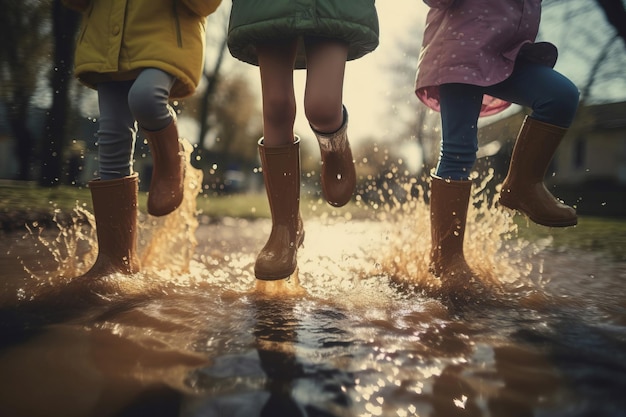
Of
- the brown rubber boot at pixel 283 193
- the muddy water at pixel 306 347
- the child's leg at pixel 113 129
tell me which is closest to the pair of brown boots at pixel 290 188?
the brown rubber boot at pixel 283 193

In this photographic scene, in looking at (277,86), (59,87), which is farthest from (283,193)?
(59,87)

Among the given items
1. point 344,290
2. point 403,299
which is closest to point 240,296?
point 344,290

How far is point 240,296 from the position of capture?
180 cm

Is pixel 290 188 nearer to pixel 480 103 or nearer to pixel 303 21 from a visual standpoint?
pixel 303 21

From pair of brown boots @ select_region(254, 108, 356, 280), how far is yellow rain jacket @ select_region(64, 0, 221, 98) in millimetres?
476

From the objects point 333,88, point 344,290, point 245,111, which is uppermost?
point 245,111

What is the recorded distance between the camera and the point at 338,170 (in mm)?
2072

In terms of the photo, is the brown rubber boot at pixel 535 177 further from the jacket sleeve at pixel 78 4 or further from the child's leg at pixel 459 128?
the jacket sleeve at pixel 78 4

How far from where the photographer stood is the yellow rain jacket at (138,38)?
6.19 ft

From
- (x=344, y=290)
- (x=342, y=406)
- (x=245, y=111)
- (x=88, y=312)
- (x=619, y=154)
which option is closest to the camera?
(x=342, y=406)

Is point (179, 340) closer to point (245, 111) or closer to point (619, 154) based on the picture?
point (245, 111)

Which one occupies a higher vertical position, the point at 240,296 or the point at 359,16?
the point at 359,16

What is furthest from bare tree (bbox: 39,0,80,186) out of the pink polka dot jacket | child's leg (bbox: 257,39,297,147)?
the pink polka dot jacket

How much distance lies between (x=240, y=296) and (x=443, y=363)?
34.3 inches
